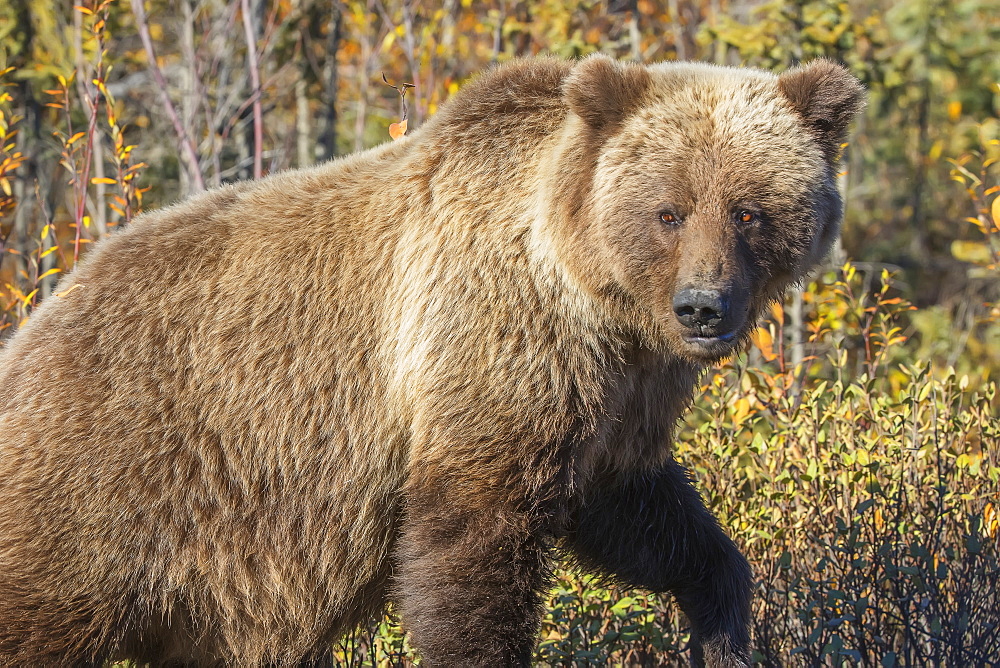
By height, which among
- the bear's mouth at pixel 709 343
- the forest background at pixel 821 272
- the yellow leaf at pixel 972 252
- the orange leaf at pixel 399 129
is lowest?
the yellow leaf at pixel 972 252

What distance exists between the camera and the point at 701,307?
3133 mm

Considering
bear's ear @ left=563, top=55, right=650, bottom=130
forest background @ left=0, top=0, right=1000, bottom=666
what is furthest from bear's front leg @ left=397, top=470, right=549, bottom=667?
bear's ear @ left=563, top=55, right=650, bottom=130

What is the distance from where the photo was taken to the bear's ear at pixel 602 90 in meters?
3.33

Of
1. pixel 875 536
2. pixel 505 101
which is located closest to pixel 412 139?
pixel 505 101

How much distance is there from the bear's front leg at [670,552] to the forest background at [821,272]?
0.38 metres

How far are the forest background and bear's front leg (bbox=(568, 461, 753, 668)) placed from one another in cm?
38

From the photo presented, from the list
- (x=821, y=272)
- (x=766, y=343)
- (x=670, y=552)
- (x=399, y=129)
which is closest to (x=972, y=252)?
(x=821, y=272)

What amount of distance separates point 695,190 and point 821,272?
5697 millimetres

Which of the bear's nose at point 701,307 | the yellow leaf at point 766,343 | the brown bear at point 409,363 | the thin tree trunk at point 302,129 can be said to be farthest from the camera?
the thin tree trunk at point 302,129

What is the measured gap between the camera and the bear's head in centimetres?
323

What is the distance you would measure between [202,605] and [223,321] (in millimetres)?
910

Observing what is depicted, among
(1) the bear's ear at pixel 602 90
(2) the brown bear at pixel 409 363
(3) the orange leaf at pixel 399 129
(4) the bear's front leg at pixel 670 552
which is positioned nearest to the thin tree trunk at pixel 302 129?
(3) the orange leaf at pixel 399 129

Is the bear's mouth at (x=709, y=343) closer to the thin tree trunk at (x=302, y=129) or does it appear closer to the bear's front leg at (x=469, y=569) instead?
the bear's front leg at (x=469, y=569)

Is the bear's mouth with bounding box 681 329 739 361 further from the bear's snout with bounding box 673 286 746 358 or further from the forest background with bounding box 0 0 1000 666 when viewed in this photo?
the forest background with bounding box 0 0 1000 666
